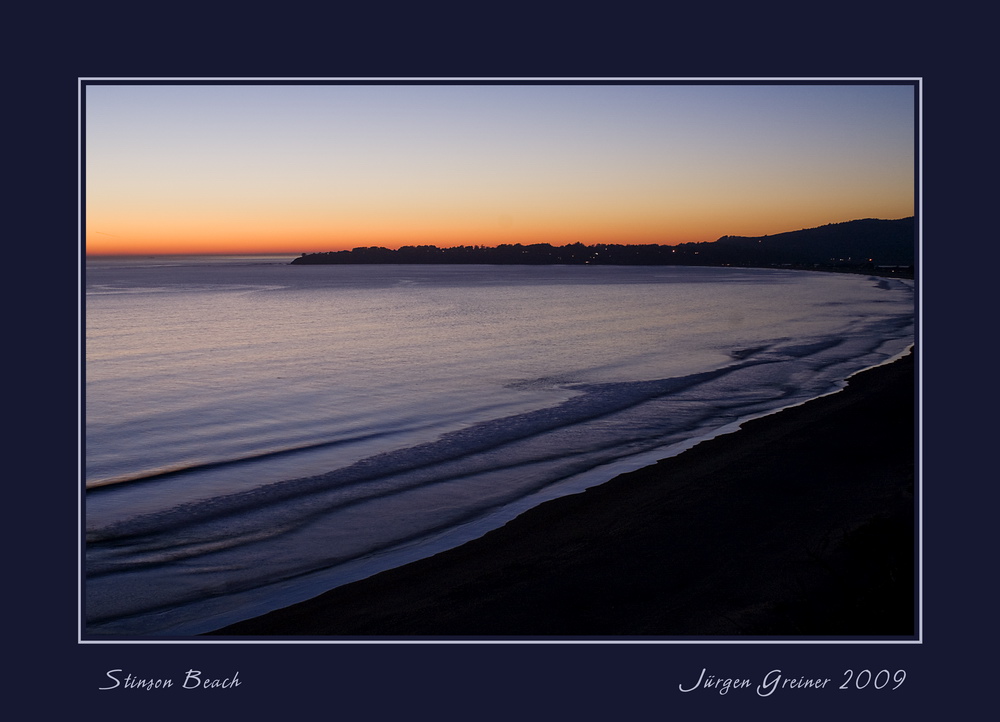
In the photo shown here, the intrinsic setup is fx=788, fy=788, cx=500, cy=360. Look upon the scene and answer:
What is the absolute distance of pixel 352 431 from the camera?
37.1 ft

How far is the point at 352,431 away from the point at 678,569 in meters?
6.36

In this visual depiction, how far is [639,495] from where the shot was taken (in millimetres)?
7961

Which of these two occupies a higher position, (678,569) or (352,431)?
(352,431)

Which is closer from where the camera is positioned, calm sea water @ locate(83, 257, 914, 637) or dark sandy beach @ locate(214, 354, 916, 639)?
dark sandy beach @ locate(214, 354, 916, 639)

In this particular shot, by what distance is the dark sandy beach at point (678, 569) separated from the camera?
5270 mm

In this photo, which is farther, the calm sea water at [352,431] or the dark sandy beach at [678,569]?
the calm sea water at [352,431]

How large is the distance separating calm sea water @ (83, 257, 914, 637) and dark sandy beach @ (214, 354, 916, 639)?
580mm

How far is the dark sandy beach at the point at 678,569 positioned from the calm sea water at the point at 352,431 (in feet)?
1.90

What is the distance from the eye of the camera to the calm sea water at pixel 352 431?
691cm

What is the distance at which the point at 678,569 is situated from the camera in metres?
6.01

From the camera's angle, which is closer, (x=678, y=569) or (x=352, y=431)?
(x=678, y=569)

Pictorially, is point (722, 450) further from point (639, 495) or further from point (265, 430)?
point (265, 430)

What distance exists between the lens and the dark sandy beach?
5.27 m

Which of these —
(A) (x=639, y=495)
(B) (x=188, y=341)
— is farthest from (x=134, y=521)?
(B) (x=188, y=341)
